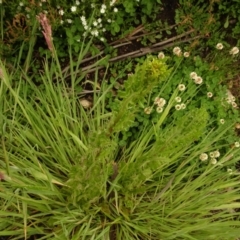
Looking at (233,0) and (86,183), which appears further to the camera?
(233,0)

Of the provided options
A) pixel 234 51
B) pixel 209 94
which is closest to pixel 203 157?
pixel 209 94

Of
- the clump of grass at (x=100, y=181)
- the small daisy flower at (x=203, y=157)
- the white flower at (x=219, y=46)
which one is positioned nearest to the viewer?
the clump of grass at (x=100, y=181)

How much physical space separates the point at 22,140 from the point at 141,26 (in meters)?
0.89

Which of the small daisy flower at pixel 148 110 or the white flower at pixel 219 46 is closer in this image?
the small daisy flower at pixel 148 110

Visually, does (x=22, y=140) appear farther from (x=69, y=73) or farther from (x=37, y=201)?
(x=69, y=73)

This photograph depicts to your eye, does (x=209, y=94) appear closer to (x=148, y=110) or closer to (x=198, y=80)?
(x=198, y=80)

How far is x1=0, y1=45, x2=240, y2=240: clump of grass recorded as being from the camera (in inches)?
70.4

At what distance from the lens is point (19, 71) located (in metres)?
2.17

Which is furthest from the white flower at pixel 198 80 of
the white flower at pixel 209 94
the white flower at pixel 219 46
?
the white flower at pixel 219 46

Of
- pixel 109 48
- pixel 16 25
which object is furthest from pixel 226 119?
pixel 16 25

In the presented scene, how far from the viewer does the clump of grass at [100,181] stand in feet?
5.87

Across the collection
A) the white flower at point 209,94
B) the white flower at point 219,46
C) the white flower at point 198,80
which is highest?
the white flower at point 219,46

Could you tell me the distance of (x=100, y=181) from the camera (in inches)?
65.1

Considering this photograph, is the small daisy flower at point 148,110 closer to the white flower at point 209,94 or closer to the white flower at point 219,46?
the white flower at point 209,94
